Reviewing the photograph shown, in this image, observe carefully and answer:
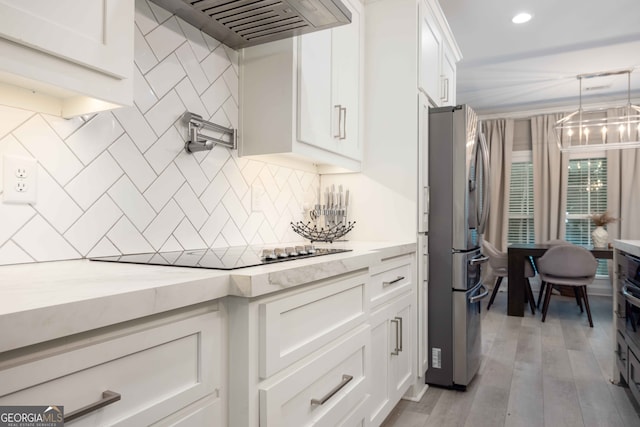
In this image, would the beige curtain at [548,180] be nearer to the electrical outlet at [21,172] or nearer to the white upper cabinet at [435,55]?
the white upper cabinet at [435,55]

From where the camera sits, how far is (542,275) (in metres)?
4.23

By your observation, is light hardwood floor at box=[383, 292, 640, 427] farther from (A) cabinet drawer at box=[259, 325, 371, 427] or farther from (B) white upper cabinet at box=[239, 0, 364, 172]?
(B) white upper cabinet at box=[239, 0, 364, 172]

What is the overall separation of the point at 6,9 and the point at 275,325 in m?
0.88

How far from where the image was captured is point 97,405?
2.15 feet

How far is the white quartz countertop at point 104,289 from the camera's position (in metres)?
0.57

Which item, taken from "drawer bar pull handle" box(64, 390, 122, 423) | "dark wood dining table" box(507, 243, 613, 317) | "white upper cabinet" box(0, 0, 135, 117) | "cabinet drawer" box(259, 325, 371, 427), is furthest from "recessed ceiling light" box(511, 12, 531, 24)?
"drawer bar pull handle" box(64, 390, 122, 423)

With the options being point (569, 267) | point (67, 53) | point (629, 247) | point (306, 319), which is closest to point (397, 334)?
point (306, 319)

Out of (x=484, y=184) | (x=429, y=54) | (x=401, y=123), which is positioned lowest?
(x=484, y=184)

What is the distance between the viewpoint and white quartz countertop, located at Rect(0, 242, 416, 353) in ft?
1.88

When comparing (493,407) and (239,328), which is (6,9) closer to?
(239,328)

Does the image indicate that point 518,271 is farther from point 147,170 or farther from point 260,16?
point 147,170

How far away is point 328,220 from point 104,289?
1.69 meters

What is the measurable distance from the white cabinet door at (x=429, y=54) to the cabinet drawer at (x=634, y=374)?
5.94 ft

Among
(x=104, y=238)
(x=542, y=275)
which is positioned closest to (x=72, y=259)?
(x=104, y=238)
